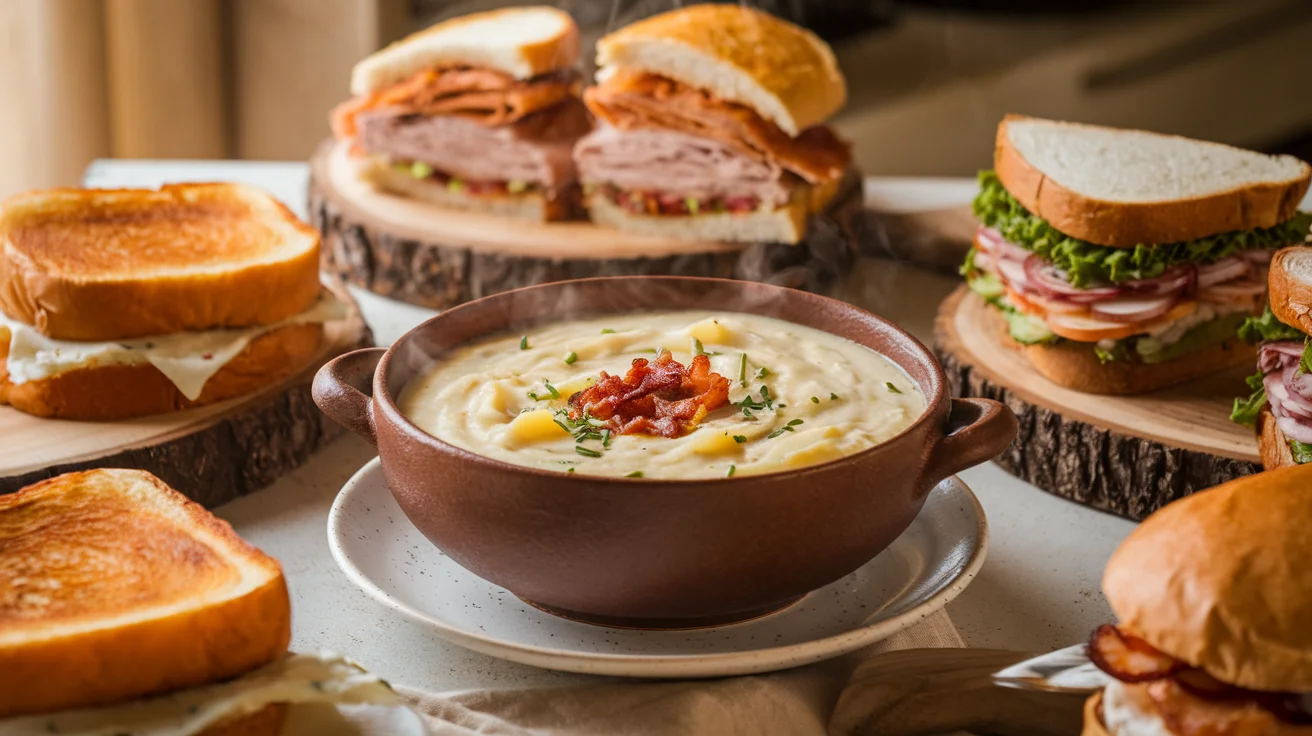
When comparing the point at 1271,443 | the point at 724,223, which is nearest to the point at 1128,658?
the point at 1271,443

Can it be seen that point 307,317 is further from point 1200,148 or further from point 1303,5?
point 1303,5

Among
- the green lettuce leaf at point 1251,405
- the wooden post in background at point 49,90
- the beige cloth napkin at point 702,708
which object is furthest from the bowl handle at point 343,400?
the wooden post in background at point 49,90

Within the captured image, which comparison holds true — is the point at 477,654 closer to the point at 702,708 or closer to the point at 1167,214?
the point at 702,708

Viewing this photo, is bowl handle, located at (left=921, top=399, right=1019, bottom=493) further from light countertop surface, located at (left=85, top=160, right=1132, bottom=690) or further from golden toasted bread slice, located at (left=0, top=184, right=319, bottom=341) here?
golden toasted bread slice, located at (left=0, top=184, right=319, bottom=341)

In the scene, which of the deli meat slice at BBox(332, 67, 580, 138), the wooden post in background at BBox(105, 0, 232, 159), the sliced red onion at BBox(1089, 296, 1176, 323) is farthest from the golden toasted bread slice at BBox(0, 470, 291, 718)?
the wooden post in background at BBox(105, 0, 232, 159)

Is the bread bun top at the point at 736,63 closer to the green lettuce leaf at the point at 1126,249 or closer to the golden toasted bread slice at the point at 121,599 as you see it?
the green lettuce leaf at the point at 1126,249
